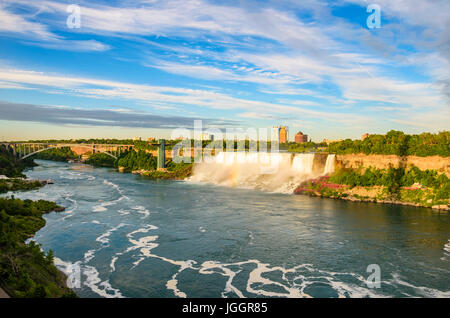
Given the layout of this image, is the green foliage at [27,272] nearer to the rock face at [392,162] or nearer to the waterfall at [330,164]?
A: the rock face at [392,162]

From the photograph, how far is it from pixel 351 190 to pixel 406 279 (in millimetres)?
23283

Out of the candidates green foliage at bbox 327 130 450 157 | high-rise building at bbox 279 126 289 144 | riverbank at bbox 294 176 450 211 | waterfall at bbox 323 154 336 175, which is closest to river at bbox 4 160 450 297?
riverbank at bbox 294 176 450 211

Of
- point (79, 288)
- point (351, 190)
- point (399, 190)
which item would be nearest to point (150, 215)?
point (79, 288)

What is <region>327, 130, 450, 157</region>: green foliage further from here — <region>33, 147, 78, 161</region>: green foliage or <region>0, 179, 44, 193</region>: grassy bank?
<region>33, 147, 78, 161</region>: green foliage

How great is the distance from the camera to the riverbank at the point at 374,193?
31719 mm

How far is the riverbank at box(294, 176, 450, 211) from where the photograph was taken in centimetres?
3172

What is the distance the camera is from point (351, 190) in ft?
121

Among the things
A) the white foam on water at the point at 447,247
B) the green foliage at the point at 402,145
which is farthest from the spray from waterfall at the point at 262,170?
the white foam on water at the point at 447,247

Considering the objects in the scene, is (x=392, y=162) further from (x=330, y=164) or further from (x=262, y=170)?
(x=262, y=170)

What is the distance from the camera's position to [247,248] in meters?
18.1

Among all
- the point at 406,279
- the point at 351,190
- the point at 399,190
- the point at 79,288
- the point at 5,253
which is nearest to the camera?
the point at 5,253

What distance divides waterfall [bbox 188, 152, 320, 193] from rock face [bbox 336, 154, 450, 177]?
170 inches

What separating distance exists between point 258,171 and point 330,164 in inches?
453
